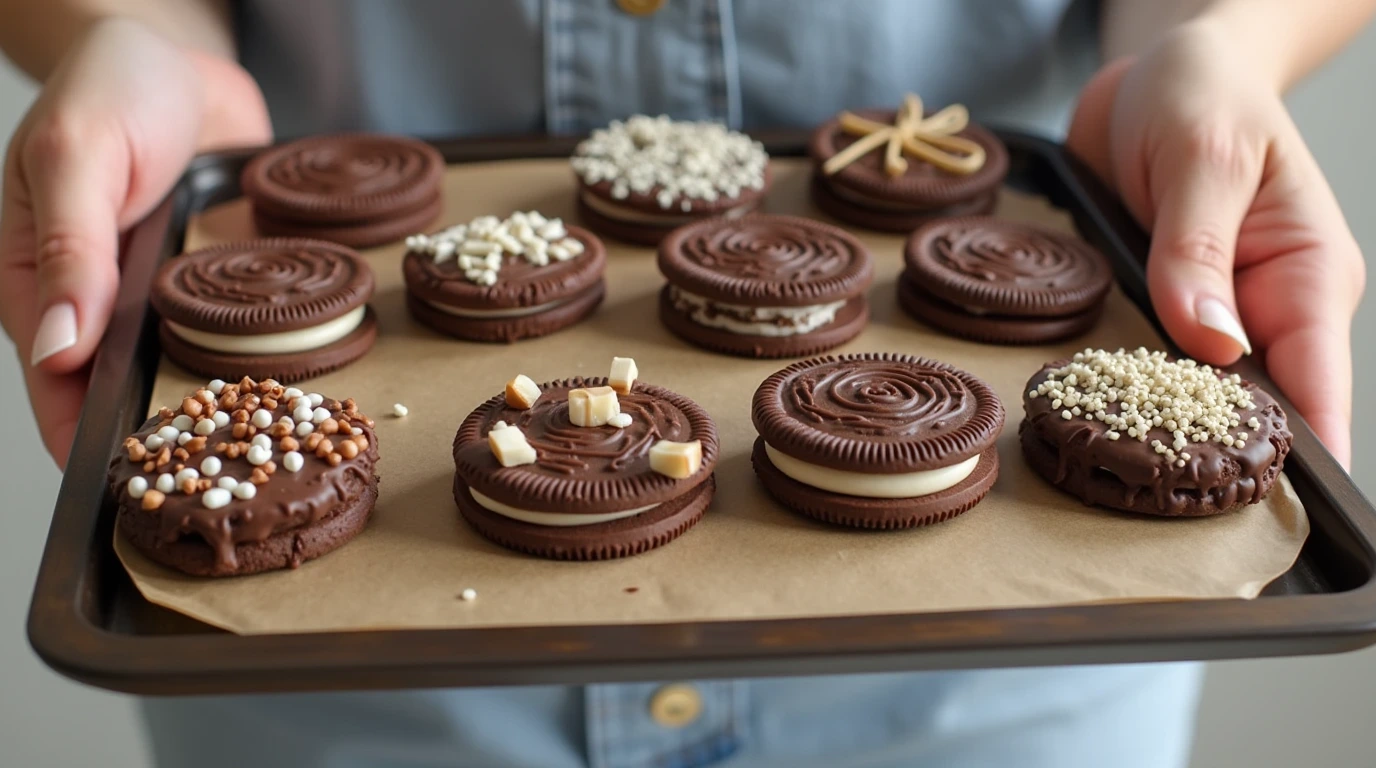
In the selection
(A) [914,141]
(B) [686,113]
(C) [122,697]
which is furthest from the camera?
(C) [122,697]

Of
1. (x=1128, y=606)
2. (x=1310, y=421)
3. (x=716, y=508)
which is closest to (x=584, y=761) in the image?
(x=716, y=508)

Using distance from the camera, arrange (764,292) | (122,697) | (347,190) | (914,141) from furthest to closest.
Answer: (122,697)
(914,141)
(347,190)
(764,292)

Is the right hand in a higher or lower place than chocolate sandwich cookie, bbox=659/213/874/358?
higher

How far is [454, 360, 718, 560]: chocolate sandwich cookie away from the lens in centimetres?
141

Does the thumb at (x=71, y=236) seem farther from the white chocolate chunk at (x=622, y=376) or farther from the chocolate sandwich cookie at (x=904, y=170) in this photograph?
the chocolate sandwich cookie at (x=904, y=170)

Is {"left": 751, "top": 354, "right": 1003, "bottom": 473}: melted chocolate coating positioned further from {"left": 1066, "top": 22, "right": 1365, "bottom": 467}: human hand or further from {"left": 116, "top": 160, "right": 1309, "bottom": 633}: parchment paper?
{"left": 1066, "top": 22, "right": 1365, "bottom": 467}: human hand

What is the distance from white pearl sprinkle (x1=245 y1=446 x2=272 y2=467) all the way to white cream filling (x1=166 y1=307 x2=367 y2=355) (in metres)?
0.36

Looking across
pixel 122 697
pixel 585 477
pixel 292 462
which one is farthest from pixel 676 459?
pixel 122 697

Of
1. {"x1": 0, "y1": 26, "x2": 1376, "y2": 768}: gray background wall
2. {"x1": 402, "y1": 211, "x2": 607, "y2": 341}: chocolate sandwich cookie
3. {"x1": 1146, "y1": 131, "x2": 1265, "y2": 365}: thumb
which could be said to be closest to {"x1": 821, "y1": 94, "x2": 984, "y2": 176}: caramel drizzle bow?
{"x1": 1146, "y1": 131, "x2": 1265, "y2": 365}: thumb

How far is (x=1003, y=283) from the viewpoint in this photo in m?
1.89

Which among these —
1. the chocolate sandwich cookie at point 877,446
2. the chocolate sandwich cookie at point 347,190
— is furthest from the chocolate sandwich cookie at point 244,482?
the chocolate sandwich cookie at point 347,190

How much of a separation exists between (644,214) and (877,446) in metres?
0.80

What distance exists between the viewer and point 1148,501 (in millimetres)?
1493

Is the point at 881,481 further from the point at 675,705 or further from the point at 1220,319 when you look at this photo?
the point at 1220,319
